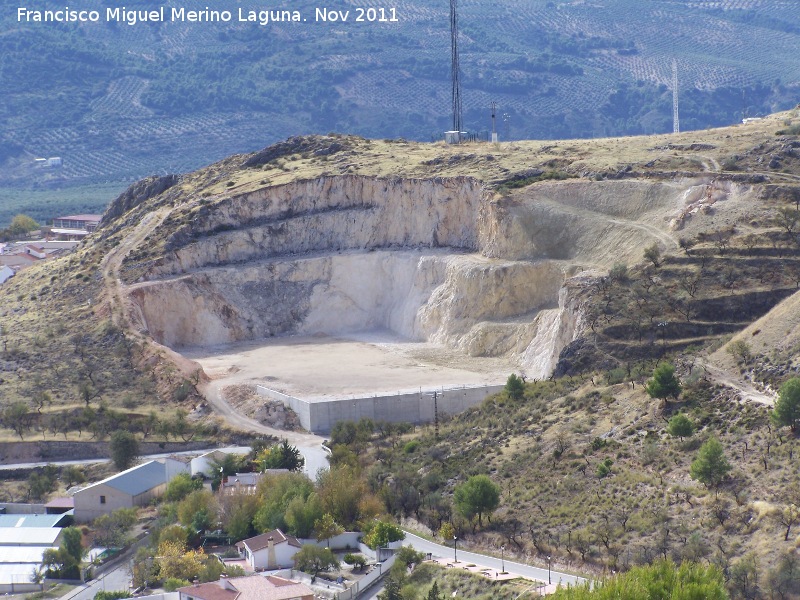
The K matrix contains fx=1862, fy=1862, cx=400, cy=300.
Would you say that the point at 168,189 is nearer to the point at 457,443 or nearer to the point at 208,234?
the point at 208,234

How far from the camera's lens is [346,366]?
7681 centimetres

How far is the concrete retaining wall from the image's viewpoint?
6869cm

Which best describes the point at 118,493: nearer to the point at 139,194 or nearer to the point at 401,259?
the point at 401,259

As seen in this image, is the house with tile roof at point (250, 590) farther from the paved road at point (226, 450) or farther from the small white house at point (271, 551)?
the paved road at point (226, 450)

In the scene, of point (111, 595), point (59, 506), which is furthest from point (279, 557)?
point (59, 506)

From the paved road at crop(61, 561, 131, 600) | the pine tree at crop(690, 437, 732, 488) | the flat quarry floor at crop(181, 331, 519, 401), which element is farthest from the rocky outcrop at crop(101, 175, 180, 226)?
the pine tree at crop(690, 437, 732, 488)

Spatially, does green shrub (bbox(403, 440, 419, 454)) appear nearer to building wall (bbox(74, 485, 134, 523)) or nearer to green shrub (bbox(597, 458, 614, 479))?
building wall (bbox(74, 485, 134, 523))

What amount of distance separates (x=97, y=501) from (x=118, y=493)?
752 mm

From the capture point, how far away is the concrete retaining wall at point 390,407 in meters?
68.7

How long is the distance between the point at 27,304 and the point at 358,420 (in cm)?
2336

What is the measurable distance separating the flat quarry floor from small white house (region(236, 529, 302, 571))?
16367mm

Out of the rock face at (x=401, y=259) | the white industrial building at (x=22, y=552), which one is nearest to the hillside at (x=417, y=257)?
the rock face at (x=401, y=259)

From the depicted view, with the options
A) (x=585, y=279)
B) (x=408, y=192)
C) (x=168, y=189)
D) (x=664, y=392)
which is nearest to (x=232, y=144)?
(x=168, y=189)

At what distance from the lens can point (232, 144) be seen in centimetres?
19138
